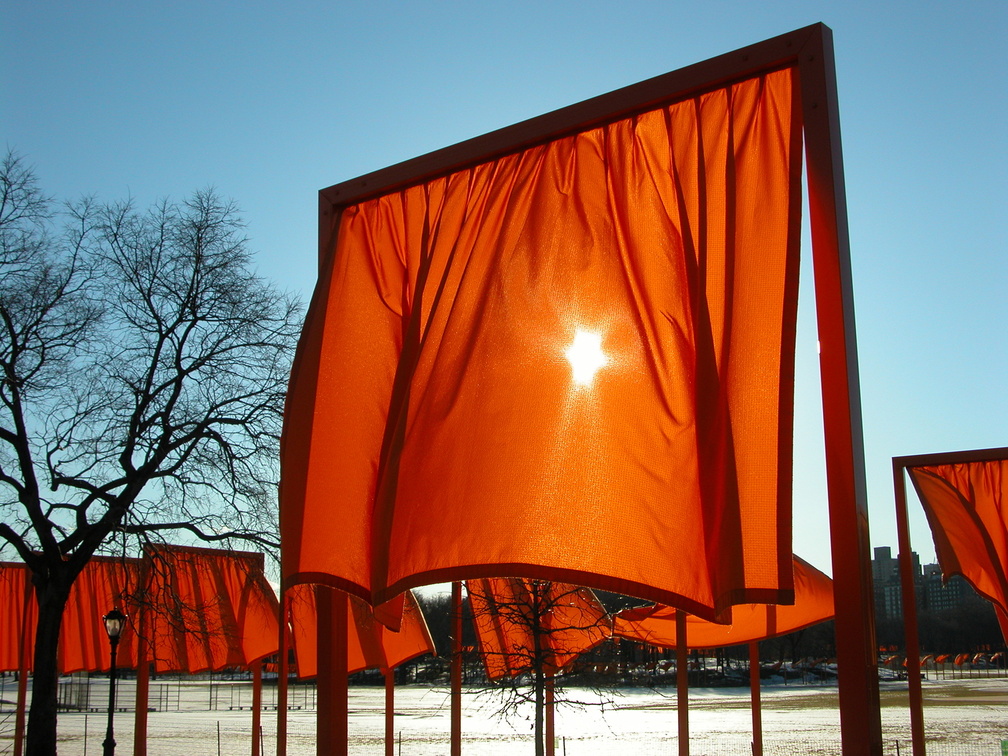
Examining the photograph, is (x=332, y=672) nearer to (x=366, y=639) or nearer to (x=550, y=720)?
(x=550, y=720)

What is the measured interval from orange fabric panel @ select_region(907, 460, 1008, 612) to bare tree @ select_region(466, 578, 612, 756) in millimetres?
3913

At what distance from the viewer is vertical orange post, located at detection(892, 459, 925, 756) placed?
30.7 ft

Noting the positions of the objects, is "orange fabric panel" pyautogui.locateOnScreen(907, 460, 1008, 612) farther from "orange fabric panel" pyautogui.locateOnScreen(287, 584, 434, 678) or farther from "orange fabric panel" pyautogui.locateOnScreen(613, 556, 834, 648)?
"orange fabric panel" pyautogui.locateOnScreen(287, 584, 434, 678)

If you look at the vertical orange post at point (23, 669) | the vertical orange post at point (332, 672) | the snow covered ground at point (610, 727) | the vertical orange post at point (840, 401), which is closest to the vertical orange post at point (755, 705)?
the snow covered ground at point (610, 727)

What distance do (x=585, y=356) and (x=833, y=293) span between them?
0.76 metres

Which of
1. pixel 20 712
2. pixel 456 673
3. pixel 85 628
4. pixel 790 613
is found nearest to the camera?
pixel 456 673

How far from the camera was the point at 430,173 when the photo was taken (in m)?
3.86

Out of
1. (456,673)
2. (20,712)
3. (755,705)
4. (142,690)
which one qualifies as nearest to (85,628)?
(20,712)

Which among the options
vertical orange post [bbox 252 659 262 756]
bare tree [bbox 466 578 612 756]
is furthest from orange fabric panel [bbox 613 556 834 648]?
vertical orange post [bbox 252 659 262 756]

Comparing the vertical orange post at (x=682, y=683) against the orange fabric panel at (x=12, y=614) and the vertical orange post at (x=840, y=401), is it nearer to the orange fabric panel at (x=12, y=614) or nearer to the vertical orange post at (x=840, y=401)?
the vertical orange post at (x=840, y=401)

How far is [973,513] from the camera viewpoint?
34.8 feet

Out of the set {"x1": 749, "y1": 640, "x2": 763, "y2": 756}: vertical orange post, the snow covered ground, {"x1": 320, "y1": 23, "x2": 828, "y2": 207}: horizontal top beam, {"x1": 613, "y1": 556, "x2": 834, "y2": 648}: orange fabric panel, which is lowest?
the snow covered ground

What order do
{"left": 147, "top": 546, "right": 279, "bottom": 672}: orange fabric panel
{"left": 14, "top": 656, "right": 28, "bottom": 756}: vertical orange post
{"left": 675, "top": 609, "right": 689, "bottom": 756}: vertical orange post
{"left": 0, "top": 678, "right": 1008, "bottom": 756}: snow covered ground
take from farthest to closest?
{"left": 0, "top": 678, "right": 1008, "bottom": 756}: snow covered ground, {"left": 14, "top": 656, "right": 28, "bottom": 756}: vertical orange post, {"left": 147, "top": 546, "right": 279, "bottom": 672}: orange fabric panel, {"left": 675, "top": 609, "right": 689, "bottom": 756}: vertical orange post

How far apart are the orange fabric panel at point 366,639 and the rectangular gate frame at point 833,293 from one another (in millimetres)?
9137
